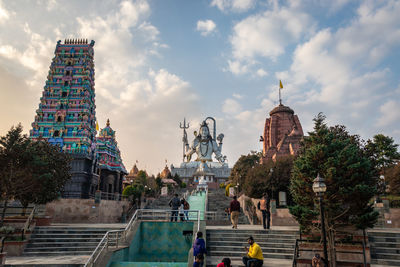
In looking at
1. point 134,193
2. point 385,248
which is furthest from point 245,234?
point 134,193

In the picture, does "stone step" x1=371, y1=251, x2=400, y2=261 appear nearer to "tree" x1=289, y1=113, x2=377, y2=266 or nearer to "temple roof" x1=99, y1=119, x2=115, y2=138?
"tree" x1=289, y1=113, x2=377, y2=266

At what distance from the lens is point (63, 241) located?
14164mm

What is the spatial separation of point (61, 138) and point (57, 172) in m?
14.6

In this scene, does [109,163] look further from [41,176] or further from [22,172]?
[22,172]

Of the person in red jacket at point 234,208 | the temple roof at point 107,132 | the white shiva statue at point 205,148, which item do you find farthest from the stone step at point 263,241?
the white shiva statue at point 205,148

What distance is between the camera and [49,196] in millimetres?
18984

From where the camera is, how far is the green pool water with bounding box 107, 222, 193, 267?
14148mm

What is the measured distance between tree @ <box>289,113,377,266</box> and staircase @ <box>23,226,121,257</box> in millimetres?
9276

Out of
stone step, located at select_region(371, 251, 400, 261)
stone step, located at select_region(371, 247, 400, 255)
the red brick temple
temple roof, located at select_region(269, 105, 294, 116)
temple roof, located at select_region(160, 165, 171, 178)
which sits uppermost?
temple roof, located at select_region(269, 105, 294, 116)

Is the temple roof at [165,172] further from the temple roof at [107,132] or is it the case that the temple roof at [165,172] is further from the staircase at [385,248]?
the staircase at [385,248]

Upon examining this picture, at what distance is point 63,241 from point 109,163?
29.5m

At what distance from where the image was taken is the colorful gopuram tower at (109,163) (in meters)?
41.4

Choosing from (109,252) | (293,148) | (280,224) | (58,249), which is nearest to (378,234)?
(280,224)

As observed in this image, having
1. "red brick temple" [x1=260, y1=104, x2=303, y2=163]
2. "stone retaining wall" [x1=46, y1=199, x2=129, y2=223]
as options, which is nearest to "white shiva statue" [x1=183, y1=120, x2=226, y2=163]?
"red brick temple" [x1=260, y1=104, x2=303, y2=163]
